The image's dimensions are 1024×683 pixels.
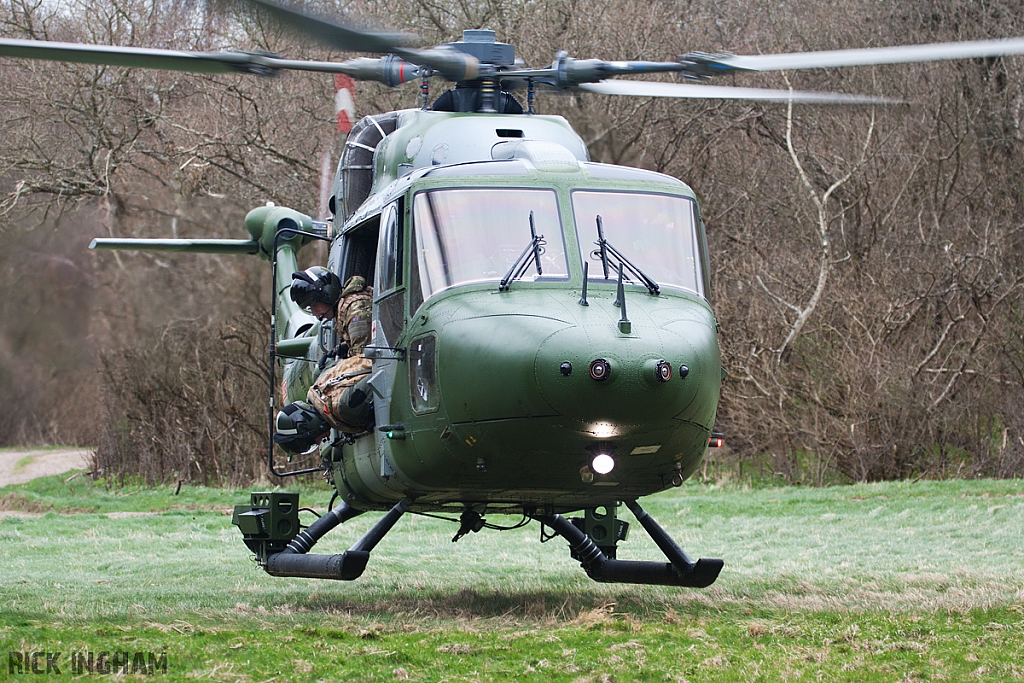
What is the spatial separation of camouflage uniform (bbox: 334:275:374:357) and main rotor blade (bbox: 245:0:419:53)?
234cm

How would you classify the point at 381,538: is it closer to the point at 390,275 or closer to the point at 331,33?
the point at 390,275

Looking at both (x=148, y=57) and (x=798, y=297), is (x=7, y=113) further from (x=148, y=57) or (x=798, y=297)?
(x=148, y=57)

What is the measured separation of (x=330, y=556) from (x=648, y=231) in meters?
3.07

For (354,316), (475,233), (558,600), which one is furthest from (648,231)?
(558,600)

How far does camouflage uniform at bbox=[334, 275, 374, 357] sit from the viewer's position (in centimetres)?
841

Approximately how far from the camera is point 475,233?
737cm

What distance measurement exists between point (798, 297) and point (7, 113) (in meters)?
13.2

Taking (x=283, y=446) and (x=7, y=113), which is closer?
(x=283, y=446)

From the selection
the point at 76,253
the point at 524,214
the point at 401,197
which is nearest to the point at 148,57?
the point at 401,197

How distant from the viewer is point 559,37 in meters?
20.8

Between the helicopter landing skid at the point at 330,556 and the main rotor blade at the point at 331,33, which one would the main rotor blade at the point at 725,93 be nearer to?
the main rotor blade at the point at 331,33

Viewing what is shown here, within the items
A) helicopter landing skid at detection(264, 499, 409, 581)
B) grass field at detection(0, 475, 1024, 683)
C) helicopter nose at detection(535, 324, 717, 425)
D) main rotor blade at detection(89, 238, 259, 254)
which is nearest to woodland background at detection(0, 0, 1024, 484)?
grass field at detection(0, 475, 1024, 683)

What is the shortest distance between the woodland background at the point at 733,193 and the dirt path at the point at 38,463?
966 mm

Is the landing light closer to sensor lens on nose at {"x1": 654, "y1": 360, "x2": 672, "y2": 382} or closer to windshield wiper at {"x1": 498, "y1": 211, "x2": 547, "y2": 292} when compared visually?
sensor lens on nose at {"x1": 654, "y1": 360, "x2": 672, "y2": 382}
